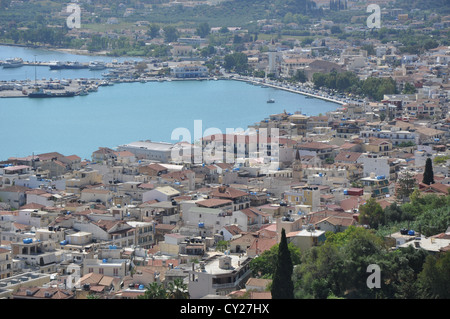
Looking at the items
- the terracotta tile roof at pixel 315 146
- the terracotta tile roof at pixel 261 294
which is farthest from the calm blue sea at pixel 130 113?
the terracotta tile roof at pixel 261 294

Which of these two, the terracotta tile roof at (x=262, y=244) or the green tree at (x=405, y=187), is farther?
the green tree at (x=405, y=187)

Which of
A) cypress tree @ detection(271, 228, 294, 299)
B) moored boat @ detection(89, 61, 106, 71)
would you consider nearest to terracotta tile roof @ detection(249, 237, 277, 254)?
cypress tree @ detection(271, 228, 294, 299)

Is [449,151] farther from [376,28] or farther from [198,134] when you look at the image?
[376,28]

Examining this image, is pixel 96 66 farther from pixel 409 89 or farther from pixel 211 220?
pixel 211 220

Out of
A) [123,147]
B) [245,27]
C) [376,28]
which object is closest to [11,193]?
[123,147]

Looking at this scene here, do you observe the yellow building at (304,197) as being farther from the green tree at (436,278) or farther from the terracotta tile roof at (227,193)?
the green tree at (436,278)

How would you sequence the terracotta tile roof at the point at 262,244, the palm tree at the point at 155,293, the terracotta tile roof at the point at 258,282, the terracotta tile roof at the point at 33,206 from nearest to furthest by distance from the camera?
the palm tree at the point at 155,293 < the terracotta tile roof at the point at 258,282 < the terracotta tile roof at the point at 262,244 < the terracotta tile roof at the point at 33,206
